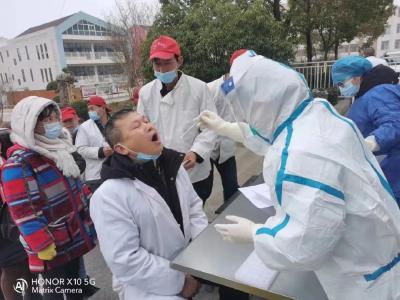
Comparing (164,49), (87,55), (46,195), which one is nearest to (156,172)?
(46,195)

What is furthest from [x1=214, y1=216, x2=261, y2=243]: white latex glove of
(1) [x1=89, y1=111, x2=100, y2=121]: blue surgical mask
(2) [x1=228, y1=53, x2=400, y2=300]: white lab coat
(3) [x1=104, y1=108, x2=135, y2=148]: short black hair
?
(1) [x1=89, y1=111, x2=100, y2=121]: blue surgical mask

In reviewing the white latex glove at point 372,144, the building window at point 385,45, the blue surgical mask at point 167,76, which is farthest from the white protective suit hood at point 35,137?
the building window at point 385,45

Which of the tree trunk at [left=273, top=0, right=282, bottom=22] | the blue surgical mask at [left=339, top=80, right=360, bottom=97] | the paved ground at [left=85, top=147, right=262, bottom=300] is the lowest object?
the paved ground at [left=85, top=147, right=262, bottom=300]

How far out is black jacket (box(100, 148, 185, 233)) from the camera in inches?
59.7

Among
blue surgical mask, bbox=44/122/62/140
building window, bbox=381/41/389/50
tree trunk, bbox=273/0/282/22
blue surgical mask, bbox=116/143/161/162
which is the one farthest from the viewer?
building window, bbox=381/41/389/50

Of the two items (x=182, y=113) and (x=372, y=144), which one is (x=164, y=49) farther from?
(x=372, y=144)

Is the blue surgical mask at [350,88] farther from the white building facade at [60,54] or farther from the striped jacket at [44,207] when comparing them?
the white building facade at [60,54]

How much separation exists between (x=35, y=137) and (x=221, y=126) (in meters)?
1.23

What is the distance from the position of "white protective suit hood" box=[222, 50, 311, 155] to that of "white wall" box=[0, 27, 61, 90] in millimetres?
32546

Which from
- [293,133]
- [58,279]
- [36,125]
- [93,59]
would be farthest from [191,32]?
[93,59]

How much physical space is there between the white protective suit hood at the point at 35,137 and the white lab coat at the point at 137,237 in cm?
64

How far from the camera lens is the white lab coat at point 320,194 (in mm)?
862

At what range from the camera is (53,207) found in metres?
1.99

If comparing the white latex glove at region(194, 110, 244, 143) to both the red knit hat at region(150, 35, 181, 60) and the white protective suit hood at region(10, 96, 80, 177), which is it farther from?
the white protective suit hood at region(10, 96, 80, 177)
